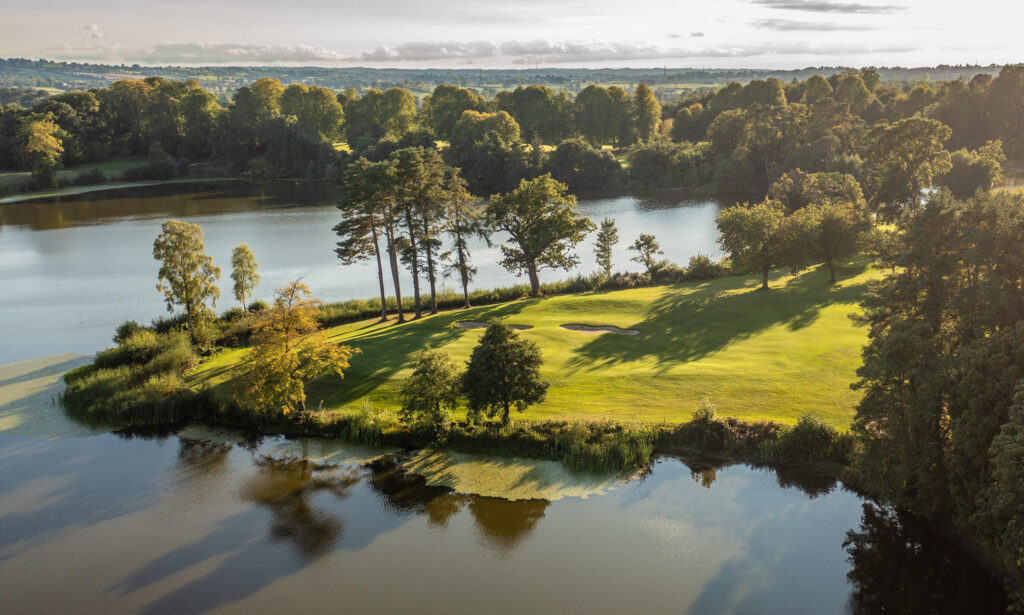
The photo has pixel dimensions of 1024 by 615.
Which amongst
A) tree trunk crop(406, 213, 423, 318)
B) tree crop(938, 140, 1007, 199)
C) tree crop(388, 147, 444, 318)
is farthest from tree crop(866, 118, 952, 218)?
tree trunk crop(406, 213, 423, 318)

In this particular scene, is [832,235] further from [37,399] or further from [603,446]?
[37,399]

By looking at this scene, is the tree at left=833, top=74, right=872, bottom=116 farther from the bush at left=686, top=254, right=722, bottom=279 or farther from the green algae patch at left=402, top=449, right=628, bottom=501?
the green algae patch at left=402, top=449, right=628, bottom=501

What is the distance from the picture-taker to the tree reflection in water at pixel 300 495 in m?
21.9

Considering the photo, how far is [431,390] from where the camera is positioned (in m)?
27.0

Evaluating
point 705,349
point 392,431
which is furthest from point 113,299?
point 705,349

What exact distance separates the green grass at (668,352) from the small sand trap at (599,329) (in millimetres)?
548

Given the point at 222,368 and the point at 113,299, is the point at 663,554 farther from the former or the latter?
the point at 113,299

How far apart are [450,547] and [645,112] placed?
4316 inches

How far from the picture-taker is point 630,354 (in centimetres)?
3394

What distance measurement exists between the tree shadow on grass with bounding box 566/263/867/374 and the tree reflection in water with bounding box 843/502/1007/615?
39.9 feet

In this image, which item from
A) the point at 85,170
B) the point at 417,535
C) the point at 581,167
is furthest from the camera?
the point at 85,170

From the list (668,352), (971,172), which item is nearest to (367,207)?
(668,352)

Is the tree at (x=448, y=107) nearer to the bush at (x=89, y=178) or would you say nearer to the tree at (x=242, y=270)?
the bush at (x=89, y=178)

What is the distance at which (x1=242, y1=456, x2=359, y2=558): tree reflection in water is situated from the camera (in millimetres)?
21859
